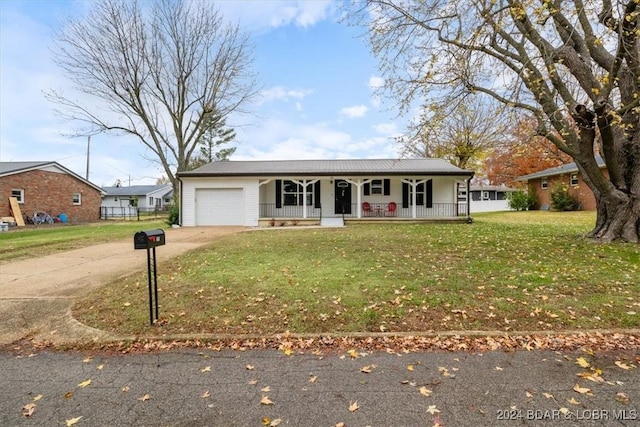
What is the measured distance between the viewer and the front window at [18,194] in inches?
817

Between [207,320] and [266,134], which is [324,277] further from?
[266,134]

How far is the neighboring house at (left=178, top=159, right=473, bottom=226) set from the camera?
16516 millimetres

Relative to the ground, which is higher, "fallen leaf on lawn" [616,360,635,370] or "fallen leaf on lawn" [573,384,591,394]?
"fallen leaf on lawn" [616,360,635,370]

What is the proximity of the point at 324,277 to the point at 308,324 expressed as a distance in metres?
1.91

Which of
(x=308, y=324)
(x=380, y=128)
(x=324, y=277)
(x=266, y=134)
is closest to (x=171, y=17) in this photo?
(x=266, y=134)

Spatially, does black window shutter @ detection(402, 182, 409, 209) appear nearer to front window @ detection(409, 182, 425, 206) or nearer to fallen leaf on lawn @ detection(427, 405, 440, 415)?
front window @ detection(409, 182, 425, 206)

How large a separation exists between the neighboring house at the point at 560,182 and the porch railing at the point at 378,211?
9281 millimetres

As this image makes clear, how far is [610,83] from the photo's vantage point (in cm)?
655

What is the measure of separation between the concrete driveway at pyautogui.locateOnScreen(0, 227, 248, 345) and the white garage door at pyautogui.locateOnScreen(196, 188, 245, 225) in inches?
264

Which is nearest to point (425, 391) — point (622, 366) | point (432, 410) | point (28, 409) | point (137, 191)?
point (432, 410)

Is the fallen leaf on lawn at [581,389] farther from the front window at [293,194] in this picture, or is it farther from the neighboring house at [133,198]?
the neighboring house at [133,198]

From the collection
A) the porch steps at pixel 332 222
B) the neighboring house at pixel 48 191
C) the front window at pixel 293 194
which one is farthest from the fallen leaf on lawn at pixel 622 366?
the neighboring house at pixel 48 191

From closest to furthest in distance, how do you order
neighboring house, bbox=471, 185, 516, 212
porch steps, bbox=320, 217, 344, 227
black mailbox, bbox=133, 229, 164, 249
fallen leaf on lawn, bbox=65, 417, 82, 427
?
fallen leaf on lawn, bbox=65, 417, 82, 427
black mailbox, bbox=133, 229, 164, 249
porch steps, bbox=320, 217, 344, 227
neighboring house, bbox=471, 185, 516, 212

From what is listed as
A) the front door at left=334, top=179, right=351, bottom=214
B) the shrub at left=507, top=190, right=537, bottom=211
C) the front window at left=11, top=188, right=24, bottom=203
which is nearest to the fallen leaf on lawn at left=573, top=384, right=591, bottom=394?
the front door at left=334, top=179, right=351, bottom=214
